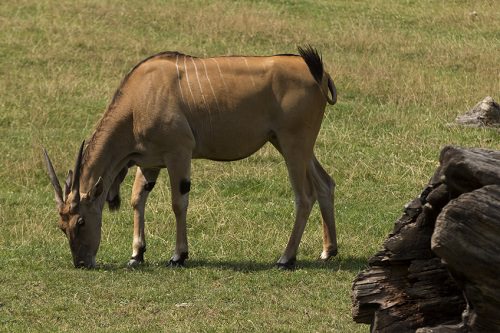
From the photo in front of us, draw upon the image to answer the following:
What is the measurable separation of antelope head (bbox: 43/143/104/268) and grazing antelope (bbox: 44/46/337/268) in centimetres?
1

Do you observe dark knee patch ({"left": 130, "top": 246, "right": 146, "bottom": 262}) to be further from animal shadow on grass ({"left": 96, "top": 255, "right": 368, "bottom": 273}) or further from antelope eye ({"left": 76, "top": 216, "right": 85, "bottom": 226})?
antelope eye ({"left": 76, "top": 216, "right": 85, "bottom": 226})

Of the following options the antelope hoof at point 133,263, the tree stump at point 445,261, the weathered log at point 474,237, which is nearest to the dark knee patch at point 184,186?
the antelope hoof at point 133,263

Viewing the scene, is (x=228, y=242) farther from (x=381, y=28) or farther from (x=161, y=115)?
(x=381, y=28)

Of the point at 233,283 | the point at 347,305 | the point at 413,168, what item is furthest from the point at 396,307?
the point at 413,168

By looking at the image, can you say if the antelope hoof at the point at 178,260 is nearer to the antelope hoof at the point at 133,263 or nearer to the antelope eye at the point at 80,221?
the antelope hoof at the point at 133,263

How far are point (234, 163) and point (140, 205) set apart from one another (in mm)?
3076

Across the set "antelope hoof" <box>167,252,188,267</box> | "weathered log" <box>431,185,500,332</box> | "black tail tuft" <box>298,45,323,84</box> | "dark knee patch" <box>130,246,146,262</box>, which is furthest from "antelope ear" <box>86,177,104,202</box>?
"weathered log" <box>431,185,500,332</box>

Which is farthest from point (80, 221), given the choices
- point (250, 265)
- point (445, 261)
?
point (445, 261)

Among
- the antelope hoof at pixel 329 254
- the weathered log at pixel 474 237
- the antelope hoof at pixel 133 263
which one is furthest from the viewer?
the antelope hoof at pixel 329 254

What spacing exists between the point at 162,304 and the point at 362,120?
7.30 metres

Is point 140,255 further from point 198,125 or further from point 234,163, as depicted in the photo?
point 234,163

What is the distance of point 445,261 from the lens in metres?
6.08

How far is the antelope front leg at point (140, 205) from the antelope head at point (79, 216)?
0.38 metres

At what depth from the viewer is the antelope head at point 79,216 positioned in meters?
10.4
